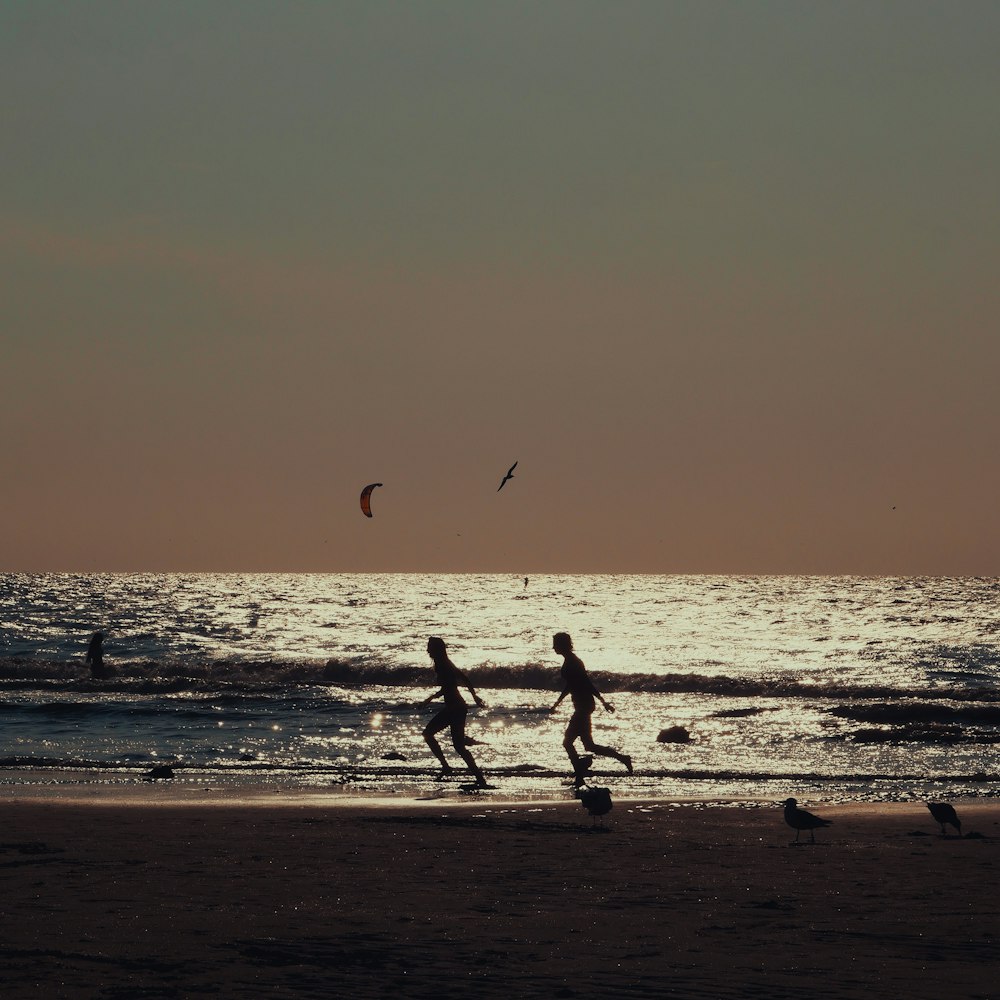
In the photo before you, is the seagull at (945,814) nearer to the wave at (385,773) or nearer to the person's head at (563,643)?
the person's head at (563,643)

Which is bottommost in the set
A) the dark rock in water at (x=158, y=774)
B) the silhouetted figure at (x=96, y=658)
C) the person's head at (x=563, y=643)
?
the dark rock in water at (x=158, y=774)

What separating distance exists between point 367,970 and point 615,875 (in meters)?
3.19

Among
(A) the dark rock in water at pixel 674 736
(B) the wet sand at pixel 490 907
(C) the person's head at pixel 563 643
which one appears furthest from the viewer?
(A) the dark rock in water at pixel 674 736

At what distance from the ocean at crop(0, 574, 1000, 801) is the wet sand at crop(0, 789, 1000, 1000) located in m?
4.27

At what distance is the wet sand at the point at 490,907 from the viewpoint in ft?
20.6

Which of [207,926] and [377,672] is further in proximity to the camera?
[377,672]

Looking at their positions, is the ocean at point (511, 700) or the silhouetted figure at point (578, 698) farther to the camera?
the ocean at point (511, 700)

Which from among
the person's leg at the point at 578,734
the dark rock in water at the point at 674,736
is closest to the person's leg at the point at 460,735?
the person's leg at the point at 578,734

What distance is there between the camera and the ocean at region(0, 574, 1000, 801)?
58.7 ft

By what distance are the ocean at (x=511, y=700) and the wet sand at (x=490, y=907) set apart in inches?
168

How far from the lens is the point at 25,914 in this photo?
7516mm

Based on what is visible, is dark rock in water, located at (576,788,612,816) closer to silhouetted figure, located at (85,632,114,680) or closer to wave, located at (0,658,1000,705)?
wave, located at (0,658,1000,705)

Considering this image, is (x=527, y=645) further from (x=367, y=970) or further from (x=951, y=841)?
(x=367, y=970)

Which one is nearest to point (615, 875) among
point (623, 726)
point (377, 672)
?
point (623, 726)
